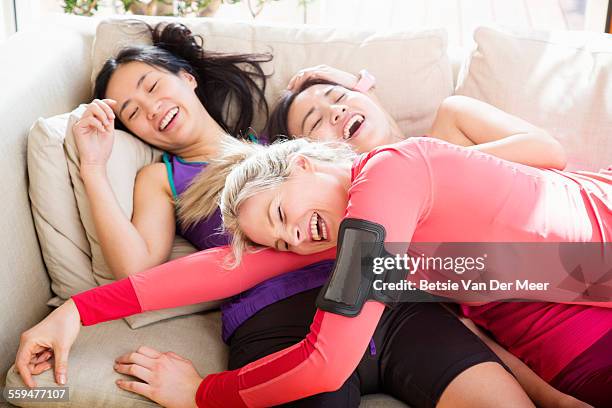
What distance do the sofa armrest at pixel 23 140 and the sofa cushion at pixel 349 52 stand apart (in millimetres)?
99

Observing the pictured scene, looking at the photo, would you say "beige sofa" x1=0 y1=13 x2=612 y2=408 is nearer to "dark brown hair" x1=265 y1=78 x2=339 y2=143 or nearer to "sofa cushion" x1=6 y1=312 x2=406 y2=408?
"sofa cushion" x1=6 y1=312 x2=406 y2=408

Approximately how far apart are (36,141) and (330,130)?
0.69 m

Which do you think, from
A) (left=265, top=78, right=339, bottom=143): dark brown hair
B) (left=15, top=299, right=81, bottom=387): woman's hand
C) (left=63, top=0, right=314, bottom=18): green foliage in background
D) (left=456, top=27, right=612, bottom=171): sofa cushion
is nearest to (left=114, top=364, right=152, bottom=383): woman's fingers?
(left=15, top=299, right=81, bottom=387): woman's hand

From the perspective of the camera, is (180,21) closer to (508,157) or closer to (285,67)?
(285,67)

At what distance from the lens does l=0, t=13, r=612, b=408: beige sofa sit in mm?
1480

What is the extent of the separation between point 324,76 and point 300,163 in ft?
1.66

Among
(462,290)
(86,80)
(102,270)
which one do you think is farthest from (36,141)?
(462,290)

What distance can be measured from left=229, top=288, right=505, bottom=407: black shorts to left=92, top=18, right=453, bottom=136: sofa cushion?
650 mm

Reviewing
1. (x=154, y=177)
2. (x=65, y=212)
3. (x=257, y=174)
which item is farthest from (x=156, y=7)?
(x=257, y=174)

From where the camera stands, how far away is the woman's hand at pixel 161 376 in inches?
53.6

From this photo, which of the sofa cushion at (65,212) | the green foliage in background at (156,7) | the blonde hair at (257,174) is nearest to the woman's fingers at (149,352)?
the sofa cushion at (65,212)

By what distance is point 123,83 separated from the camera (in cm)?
186

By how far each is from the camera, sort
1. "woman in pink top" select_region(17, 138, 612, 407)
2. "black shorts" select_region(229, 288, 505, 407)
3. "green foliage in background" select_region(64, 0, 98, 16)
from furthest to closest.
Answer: "green foliage in background" select_region(64, 0, 98, 16) → "black shorts" select_region(229, 288, 505, 407) → "woman in pink top" select_region(17, 138, 612, 407)

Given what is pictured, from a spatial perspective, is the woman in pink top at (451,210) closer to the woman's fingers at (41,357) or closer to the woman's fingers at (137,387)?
the woman's fingers at (137,387)
